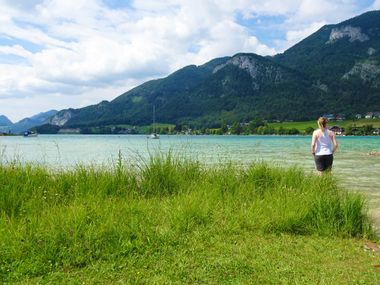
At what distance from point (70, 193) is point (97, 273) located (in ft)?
13.3

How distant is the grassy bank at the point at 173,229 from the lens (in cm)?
565

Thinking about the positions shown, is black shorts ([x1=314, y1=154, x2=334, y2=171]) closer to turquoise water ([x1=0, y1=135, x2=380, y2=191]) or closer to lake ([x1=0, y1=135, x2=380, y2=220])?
turquoise water ([x1=0, y1=135, x2=380, y2=191])

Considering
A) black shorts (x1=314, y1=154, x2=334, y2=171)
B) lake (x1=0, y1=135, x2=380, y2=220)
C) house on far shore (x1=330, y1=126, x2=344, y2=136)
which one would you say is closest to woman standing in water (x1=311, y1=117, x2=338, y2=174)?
black shorts (x1=314, y1=154, x2=334, y2=171)

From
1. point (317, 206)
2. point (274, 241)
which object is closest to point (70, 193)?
point (274, 241)

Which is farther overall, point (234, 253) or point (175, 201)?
point (175, 201)

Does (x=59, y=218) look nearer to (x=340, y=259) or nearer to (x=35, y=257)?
(x=35, y=257)

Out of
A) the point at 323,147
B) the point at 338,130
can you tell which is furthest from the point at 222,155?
the point at 338,130

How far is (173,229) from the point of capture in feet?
24.1

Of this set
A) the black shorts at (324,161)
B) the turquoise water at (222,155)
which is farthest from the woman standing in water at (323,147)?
the turquoise water at (222,155)

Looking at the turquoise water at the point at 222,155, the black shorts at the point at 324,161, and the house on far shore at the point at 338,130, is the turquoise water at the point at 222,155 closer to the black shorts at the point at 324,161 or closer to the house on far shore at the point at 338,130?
the black shorts at the point at 324,161

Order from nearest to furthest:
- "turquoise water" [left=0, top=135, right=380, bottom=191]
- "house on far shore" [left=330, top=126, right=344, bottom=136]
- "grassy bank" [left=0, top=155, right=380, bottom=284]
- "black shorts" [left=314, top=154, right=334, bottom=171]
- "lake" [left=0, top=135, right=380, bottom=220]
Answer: "grassy bank" [left=0, top=155, right=380, bottom=284] → "black shorts" [left=314, top=154, right=334, bottom=171] → "lake" [left=0, top=135, right=380, bottom=220] → "turquoise water" [left=0, top=135, right=380, bottom=191] → "house on far shore" [left=330, top=126, right=344, bottom=136]

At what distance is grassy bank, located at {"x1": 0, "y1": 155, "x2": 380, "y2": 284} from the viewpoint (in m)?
5.65

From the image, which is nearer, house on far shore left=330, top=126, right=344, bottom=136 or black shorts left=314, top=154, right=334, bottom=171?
black shorts left=314, top=154, right=334, bottom=171

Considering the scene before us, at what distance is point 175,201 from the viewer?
8.62 meters
